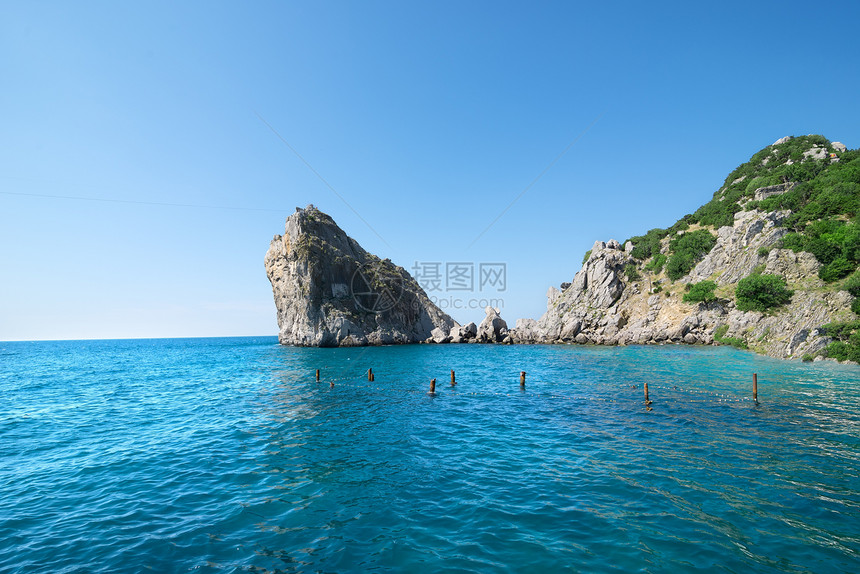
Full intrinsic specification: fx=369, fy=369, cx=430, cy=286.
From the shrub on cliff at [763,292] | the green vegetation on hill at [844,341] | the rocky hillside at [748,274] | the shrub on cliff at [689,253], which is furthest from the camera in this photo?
the shrub on cliff at [689,253]

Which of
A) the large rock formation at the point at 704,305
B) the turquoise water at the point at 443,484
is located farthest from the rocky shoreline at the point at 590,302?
the turquoise water at the point at 443,484

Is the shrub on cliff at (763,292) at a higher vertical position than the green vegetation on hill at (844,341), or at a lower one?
higher

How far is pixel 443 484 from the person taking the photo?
12.9 m

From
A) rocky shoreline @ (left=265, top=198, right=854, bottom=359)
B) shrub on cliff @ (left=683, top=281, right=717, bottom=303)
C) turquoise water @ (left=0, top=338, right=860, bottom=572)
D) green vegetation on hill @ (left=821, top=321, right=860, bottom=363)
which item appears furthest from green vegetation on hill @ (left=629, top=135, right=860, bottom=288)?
turquoise water @ (left=0, top=338, right=860, bottom=572)

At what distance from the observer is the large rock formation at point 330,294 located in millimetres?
90125


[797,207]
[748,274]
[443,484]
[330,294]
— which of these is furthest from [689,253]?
[443,484]

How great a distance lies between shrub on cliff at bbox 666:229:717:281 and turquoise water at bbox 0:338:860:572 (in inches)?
2301

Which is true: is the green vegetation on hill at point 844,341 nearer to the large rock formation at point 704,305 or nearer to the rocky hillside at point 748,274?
the rocky hillside at point 748,274

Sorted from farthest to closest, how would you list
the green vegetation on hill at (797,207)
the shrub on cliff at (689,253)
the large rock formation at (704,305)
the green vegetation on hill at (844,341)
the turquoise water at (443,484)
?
the shrub on cliff at (689,253)
the green vegetation on hill at (797,207)
the large rock formation at (704,305)
the green vegetation on hill at (844,341)
the turquoise water at (443,484)

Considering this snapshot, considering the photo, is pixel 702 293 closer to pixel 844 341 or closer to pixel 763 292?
pixel 763 292

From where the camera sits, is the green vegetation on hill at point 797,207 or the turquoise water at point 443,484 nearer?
the turquoise water at point 443,484

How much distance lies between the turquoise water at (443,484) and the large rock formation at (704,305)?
19.6 meters

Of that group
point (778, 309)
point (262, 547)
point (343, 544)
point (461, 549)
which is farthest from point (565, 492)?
point (778, 309)

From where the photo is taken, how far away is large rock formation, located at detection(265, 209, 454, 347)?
296 feet
